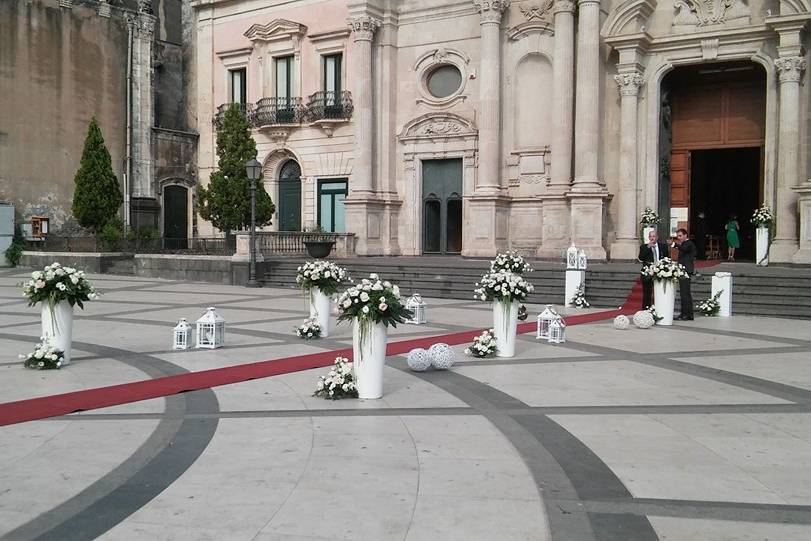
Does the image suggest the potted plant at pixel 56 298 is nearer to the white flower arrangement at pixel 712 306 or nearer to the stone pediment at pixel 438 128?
the white flower arrangement at pixel 712 306

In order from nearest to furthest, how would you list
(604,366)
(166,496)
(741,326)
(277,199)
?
(166,496) → (604,366) → (741,326) → (277,199)

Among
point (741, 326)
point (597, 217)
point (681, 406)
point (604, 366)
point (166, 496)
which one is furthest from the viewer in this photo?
point (597, 217)

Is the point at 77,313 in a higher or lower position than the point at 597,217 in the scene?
lower

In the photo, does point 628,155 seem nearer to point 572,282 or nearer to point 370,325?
point 572,282

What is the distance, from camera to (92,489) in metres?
4.82

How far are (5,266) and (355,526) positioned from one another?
92.9 ft

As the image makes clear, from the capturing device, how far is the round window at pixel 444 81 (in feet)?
91.9

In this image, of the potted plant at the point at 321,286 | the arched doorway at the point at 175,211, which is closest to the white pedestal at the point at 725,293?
the potted plant at the point at 321,286

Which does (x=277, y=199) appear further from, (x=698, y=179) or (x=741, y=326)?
(x=741, y=326)

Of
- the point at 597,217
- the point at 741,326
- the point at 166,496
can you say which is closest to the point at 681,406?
the point at 166,496

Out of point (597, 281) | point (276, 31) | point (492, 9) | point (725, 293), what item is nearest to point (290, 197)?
point (276, 31)

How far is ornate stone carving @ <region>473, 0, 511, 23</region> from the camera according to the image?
1005 inches

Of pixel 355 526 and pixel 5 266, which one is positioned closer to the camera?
pixel 355 526

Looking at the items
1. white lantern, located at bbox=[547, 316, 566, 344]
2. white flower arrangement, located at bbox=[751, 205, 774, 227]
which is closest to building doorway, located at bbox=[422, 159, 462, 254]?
white flower arrangement, located at bbox=[751, 205, 774, 227]
